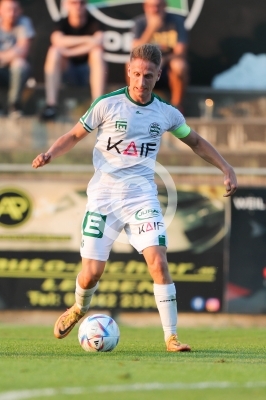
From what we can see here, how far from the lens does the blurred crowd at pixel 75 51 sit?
17.0m

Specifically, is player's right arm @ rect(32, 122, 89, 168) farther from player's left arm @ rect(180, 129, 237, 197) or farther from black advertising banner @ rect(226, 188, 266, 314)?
black advertising banner @ rect(226, 188, 266, 314)

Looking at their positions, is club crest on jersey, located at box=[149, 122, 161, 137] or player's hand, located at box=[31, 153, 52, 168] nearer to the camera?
player's hand, located at box=[31, 153, 52, 168]

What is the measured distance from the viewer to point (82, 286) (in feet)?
29.2

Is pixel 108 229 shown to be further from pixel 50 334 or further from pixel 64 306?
pixel 64 306

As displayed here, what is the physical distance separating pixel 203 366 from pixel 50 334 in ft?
20.1

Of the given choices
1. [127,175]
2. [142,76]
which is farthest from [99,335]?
[142,76]

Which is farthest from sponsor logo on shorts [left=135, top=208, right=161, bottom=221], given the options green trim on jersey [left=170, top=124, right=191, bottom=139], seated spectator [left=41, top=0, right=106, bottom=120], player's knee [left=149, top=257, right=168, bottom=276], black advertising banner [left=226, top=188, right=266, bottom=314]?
seated spectator [left=41, top=0, right=106, bottom=120]

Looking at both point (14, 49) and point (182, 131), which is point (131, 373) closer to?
point (182, 131)

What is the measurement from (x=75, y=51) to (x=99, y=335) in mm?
9678

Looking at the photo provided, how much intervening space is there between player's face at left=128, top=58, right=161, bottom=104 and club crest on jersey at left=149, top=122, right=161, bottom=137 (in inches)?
10.3

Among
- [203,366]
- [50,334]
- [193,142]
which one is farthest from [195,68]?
[203,366]

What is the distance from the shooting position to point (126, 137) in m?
8.56

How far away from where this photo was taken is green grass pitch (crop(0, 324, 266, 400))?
5484 millimetres

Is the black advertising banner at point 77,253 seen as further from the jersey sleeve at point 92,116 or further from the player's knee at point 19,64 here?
the jersey sleeve at point 92,116
